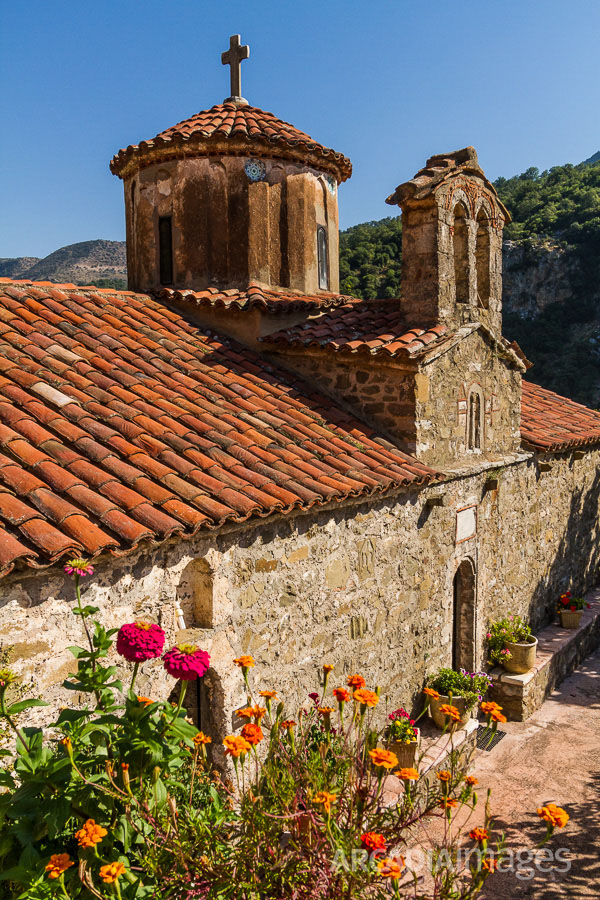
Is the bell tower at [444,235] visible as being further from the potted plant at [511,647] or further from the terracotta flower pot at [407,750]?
the terracotta flower pot at [407,750]

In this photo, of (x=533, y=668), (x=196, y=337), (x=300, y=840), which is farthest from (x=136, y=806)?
(x=533, y=668)

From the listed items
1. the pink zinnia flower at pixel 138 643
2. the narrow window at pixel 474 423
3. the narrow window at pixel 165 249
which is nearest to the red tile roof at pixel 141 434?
the pink zinnia flower at pixel 138 643

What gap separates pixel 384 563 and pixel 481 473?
2337 millimetres

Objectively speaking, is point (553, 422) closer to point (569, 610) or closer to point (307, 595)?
point (569, 610)

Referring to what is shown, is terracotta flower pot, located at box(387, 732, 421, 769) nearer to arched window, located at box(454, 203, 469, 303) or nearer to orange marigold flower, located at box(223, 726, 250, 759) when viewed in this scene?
orange marigold flower, located at box(223, 726, 250, 759)

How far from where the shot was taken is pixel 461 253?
777cm

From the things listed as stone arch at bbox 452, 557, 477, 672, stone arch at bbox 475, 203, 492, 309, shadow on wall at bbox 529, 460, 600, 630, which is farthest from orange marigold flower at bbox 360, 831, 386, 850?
shadow on wall at bbox 529, 460, 600, 630

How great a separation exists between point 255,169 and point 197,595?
5851mm

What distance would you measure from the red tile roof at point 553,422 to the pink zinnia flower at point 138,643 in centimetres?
767

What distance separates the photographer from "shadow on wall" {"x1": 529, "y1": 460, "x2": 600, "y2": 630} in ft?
33.8

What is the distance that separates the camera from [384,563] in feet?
20.4

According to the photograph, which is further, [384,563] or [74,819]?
[384,563]

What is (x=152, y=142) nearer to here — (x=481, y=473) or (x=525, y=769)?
(x=481, y=473)

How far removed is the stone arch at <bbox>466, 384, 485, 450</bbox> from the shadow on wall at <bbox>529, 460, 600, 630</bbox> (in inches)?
119
